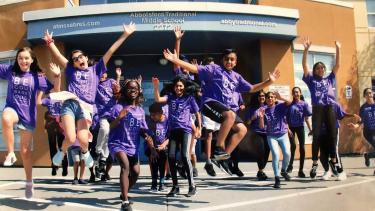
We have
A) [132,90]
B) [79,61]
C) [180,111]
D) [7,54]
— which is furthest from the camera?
[7,54]

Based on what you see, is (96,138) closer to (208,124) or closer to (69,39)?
(208,124)

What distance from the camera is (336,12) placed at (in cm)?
1448

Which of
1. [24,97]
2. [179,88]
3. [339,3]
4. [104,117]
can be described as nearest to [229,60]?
[179,88]

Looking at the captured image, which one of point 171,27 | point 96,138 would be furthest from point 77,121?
point 171,27

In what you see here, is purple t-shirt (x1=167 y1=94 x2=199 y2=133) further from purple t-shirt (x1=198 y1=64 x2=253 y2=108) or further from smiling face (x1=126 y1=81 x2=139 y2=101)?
smiling face (x1=126 y1=81 x2=139 y2=101)

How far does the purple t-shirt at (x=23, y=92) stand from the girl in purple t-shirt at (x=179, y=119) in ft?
5.89

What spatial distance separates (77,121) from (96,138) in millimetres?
2287

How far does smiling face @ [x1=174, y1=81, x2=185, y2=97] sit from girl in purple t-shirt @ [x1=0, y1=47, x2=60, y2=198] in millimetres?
1739

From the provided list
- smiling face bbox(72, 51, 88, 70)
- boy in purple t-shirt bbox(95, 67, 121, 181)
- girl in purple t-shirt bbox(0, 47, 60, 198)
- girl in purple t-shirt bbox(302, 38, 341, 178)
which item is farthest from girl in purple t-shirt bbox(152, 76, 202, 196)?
girl in purple t-shirt bbox(302, 38, 341, 178)

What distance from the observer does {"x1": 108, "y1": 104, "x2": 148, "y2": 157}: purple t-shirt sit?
525cm

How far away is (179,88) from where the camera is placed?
240 inches

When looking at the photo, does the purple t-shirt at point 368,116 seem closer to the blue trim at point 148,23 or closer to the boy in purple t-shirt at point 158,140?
the blue trim at point 148,23

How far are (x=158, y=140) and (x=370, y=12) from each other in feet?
42.1

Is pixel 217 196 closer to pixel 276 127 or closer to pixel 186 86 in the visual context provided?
pixel 186 86
